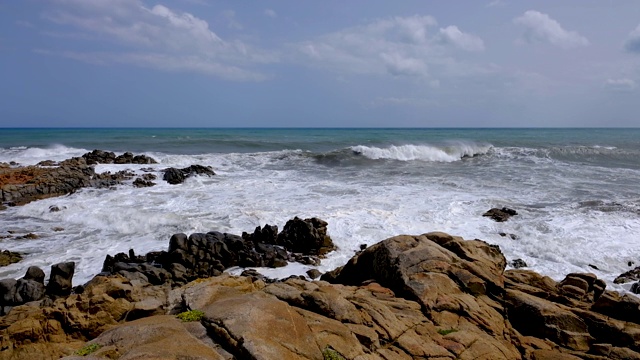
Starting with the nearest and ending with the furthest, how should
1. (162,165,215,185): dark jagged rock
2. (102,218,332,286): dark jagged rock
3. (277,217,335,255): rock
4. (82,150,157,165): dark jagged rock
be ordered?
1. (102,218,332,286): dark jagged rock
2. (277,217,335,255): rock
3. (162,165,215,185): dark jagged rock
4. (82,150,157,165): dark jagged rock

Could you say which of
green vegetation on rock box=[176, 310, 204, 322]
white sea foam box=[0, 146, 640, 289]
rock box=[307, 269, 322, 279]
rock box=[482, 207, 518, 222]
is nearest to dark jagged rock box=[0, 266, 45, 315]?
white sea foam box=[0, 146, 640, 289]

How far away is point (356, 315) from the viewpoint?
676cm

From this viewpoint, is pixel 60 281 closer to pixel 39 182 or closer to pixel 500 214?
pixel 39 182

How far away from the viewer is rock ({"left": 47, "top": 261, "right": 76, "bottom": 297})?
10609mm

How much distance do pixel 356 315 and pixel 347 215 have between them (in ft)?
36.4

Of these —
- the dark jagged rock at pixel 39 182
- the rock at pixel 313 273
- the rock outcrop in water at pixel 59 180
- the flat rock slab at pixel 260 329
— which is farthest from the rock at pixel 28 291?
the dark jagged rock at pixel 39 182

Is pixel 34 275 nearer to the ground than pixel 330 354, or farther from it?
nearer to the ground

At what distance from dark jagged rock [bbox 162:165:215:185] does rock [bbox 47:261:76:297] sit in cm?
1528

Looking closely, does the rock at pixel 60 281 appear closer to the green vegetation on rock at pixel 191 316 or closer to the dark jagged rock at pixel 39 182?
the green vegetation on rock at pixel 191 316

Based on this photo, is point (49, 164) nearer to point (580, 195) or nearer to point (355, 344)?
point (355, 344)

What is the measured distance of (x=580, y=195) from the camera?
22.2m

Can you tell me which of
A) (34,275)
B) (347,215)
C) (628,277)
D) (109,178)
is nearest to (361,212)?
(347,215)

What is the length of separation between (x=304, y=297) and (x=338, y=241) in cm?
813

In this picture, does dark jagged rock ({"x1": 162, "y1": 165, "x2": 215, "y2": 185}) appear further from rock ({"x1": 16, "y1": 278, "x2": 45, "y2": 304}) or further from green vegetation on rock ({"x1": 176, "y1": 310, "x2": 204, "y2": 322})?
green vegetation on rock ({"x1": 176, "y1": 310, "x2": 204, "y2": 322})
